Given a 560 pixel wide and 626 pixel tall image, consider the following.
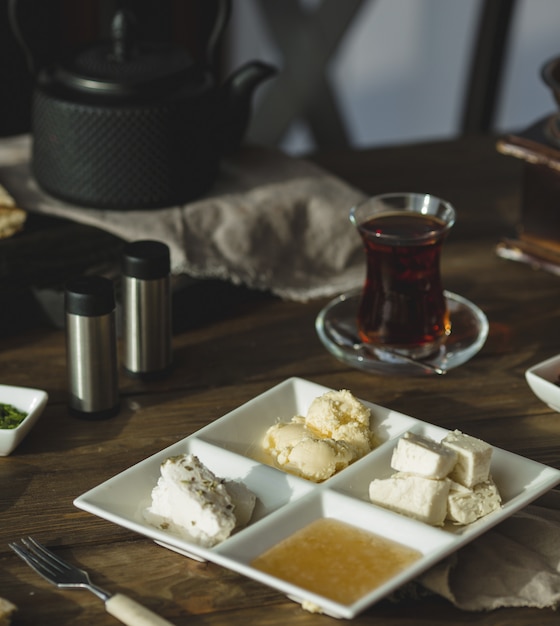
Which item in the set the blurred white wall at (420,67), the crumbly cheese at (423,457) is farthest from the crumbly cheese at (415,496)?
the blurred white wall at (420,67)

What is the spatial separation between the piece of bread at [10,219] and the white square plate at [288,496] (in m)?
0.58

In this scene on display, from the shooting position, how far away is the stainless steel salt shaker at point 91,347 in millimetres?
1410

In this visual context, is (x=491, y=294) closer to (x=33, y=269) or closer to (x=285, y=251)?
(x=285, y=251)

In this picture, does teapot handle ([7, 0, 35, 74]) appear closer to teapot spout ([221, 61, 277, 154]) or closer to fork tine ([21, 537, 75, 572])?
teapot spout ([221, 61, 277, 154])

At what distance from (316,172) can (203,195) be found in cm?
26

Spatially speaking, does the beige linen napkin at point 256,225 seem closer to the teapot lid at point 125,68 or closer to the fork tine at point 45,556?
the teapot lid at point 125,68

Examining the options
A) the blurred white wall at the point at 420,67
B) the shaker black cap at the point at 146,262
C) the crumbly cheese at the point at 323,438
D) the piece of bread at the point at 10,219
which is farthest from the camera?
the blurred white wall at the point at 420,67

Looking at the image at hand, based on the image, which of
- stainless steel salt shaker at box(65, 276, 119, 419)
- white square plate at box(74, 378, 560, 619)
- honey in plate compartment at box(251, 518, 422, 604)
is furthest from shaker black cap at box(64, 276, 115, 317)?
honey in plate compartment at box(251, 518, 422, 604)

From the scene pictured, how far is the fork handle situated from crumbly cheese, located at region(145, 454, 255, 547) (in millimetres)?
107

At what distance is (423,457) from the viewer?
3.84 feet

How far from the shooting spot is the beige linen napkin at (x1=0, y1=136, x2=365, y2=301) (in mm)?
1811

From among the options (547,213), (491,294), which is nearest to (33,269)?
(491,294)

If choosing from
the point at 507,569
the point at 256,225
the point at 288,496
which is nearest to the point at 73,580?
the point at 288,496

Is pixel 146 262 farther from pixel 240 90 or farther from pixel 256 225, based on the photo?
pixel 240 90
